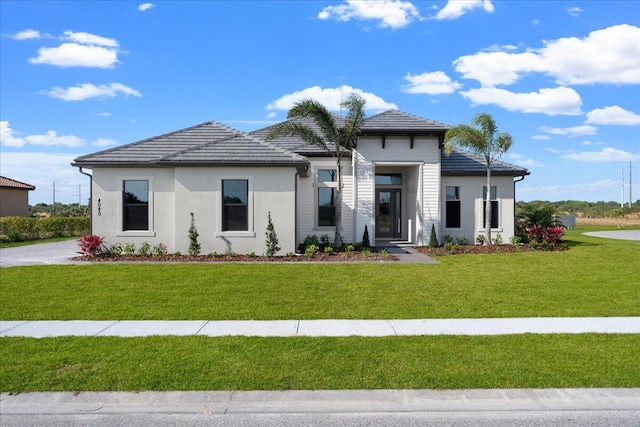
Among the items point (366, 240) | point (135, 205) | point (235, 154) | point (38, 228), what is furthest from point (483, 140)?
point (38, 228)

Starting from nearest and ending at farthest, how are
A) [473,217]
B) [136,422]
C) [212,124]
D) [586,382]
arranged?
[136,422], [586,382], [212,124], [473,217]

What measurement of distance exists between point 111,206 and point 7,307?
8550 mm

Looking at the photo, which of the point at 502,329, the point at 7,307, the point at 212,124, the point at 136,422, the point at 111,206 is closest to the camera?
the point at 136,422

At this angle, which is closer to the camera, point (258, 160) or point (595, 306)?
point (595, 306)

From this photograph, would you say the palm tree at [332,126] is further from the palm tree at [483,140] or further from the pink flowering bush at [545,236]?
the pink flowering bush at [545,236]

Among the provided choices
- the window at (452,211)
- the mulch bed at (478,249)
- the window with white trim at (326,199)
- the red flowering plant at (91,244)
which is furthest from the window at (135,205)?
the window at (452,211)

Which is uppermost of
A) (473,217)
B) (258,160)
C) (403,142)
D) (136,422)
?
(403,142)

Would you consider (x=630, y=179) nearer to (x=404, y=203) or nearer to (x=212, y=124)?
(x=404, y=203)

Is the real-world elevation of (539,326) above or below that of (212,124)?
below

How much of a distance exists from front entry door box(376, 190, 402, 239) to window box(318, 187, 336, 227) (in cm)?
302

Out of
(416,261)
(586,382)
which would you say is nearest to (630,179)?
(416,261)

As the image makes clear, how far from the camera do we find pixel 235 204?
16.3 meters

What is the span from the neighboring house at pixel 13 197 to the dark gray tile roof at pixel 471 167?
30911 mm

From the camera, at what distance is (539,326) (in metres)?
7.29
